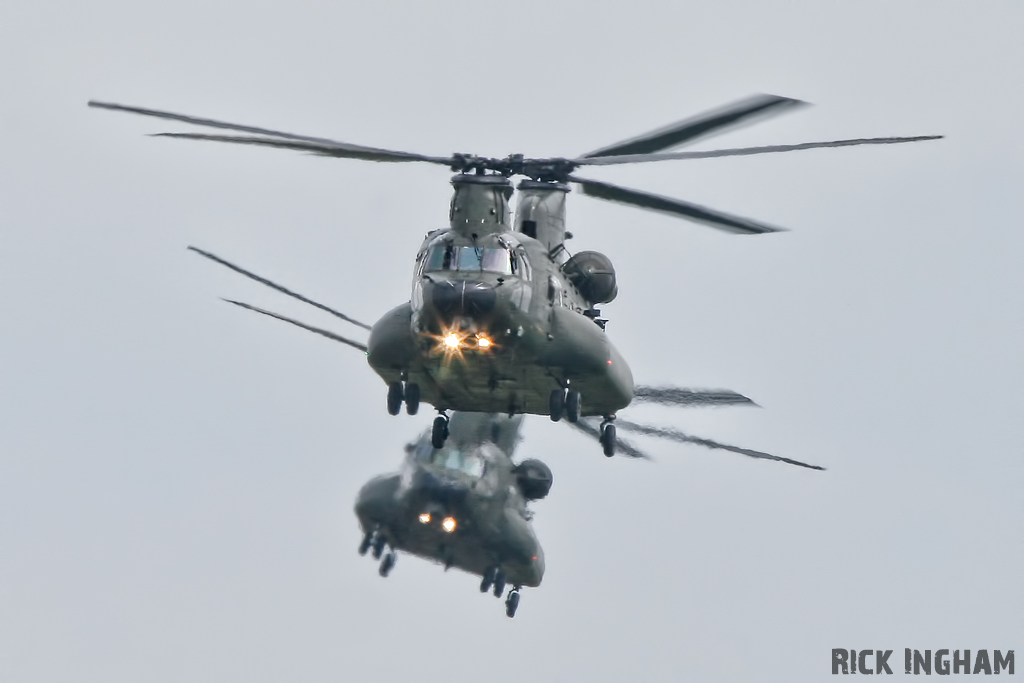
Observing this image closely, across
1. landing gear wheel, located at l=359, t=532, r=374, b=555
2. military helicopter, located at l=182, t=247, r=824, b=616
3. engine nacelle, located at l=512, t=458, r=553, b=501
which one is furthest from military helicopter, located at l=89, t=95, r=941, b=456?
landing gear wheel, located at l=359, t=532, r=374, b=555

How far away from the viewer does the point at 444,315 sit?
34250 millimetres

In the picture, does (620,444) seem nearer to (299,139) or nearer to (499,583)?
(499,583)

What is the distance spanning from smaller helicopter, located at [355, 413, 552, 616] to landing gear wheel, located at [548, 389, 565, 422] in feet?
26.0

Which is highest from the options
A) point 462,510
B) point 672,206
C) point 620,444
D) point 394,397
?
point 672,206

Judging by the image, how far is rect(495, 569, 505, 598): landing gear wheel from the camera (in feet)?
149

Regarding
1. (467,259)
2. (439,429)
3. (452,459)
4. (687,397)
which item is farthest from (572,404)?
(452,459)

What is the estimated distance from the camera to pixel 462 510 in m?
45.0

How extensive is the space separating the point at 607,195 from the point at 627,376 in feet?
13.8

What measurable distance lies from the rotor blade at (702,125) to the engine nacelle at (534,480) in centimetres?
963

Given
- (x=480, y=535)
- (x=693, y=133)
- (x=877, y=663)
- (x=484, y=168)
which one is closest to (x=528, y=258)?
(x=484, y=168)

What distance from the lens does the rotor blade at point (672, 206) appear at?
34.0 m

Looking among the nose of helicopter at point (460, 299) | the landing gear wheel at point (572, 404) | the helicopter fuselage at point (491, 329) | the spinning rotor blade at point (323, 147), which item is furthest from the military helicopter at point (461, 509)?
the spinning rotor blade at point (323, 147)

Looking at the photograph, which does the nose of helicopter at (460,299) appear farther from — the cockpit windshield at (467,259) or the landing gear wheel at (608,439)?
the landing gear wheel at (608,439)

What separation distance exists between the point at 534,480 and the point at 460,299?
31.6 feet
